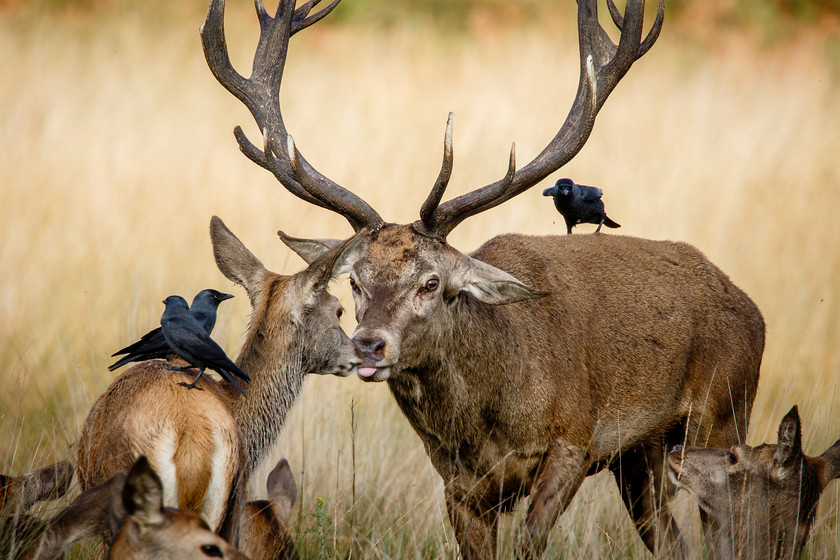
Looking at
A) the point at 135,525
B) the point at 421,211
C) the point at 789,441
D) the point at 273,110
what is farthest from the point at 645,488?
the point at 135,525

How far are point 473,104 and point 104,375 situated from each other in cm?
745

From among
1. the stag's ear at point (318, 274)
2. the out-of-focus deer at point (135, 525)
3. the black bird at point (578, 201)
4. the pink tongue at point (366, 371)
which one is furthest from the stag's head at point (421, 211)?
the out-of-focus deer at point (135, 525)

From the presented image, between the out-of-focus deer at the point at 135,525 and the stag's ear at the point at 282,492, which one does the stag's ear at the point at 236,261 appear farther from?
the out-of-focus deer at the point at 135,525

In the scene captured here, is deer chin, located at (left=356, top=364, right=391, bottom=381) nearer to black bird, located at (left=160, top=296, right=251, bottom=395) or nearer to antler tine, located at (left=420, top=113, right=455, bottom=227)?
black bird, located at (left=160, top=296, right=251, bottom=395)

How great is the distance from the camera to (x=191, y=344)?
4.22m

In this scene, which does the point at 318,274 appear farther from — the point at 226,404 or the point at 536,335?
the point at 536,335

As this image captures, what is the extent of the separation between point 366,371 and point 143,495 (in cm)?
189

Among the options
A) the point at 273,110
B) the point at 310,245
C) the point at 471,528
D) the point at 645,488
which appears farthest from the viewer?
the point at 645,488

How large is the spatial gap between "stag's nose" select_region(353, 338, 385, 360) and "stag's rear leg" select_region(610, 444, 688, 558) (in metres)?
2.06

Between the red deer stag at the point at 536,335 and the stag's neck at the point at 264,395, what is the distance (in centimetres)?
41

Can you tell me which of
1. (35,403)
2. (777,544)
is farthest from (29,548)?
(35,403)

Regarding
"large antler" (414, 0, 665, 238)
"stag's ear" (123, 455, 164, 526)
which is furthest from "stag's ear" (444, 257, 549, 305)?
"stag's ear" (123, 455, 164, 526)

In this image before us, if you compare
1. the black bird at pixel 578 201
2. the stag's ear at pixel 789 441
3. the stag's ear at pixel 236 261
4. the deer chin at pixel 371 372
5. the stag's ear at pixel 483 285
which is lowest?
the stag's ear at pixel 789 441

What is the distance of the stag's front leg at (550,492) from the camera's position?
5328 millimetres
